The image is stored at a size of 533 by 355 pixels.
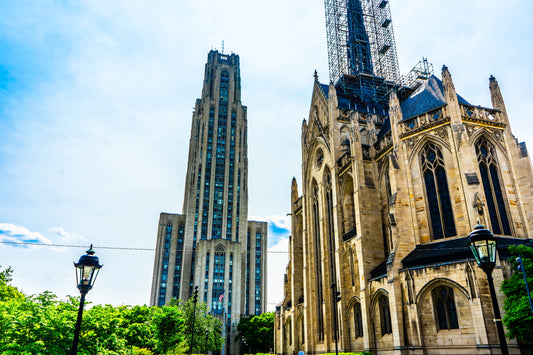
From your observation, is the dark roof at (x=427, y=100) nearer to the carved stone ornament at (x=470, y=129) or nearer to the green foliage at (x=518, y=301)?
the carved stone ornament at (x=470, y=129)

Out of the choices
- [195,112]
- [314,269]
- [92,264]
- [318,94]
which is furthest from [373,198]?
[195,112]

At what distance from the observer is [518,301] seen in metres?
18.3

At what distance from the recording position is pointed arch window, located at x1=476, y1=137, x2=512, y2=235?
979 inches

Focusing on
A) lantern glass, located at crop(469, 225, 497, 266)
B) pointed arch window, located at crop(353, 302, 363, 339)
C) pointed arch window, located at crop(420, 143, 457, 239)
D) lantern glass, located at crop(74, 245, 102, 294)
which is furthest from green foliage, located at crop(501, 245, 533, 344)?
lantern glass, located at crop(74, 245, 102, 294)

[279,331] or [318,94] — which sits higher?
[318,94]

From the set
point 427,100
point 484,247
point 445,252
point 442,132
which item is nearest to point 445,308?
point 445,252

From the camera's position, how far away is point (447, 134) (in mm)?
27391

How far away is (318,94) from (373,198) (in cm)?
1808

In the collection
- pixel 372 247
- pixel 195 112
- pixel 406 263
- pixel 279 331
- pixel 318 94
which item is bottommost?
pixel 279 331

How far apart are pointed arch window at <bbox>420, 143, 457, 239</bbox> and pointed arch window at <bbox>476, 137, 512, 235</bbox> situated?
2.40m

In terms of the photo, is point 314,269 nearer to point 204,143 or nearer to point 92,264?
point 92,264

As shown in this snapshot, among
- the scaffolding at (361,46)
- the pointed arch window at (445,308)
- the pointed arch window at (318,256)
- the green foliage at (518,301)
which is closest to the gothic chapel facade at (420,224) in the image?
the pointed arch window at (445,308)

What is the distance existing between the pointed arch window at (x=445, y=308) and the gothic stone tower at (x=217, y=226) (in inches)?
2728

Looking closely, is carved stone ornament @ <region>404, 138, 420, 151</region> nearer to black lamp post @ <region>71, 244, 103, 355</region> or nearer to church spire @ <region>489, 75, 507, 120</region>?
church spire @ <region>489, 75, 507, 120</region>
